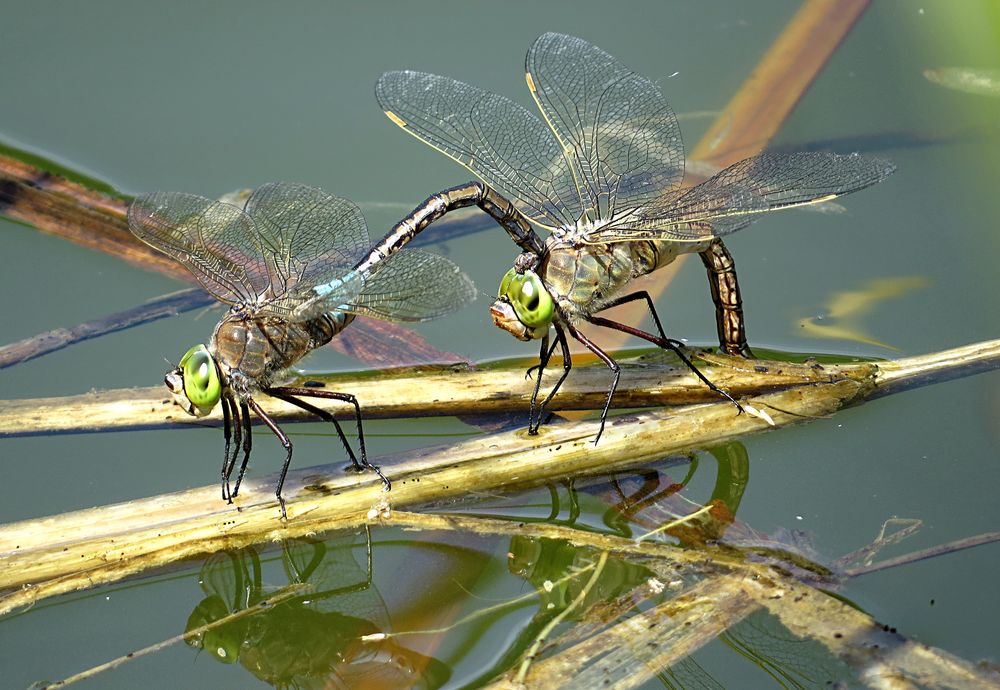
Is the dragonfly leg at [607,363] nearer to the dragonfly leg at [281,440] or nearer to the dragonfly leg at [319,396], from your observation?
the dragonfly leg at [319,396]

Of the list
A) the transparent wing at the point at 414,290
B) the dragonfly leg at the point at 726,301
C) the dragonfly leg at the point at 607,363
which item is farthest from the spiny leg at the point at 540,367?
the dragonfly leg at the point at 726,301

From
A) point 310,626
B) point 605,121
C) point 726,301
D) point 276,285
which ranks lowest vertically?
point 310,626

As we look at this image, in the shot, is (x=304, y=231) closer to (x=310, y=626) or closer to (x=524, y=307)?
(x=524, y=307)

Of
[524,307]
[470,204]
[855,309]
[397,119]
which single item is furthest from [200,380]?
[855,309]

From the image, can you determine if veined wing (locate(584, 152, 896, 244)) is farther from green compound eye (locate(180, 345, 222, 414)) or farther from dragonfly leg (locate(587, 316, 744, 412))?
green compound eye (locate(180, 345, 222, 414))

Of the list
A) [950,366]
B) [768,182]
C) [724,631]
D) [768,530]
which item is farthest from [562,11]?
[724,631]
